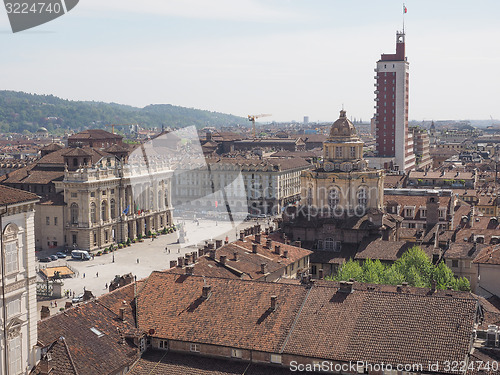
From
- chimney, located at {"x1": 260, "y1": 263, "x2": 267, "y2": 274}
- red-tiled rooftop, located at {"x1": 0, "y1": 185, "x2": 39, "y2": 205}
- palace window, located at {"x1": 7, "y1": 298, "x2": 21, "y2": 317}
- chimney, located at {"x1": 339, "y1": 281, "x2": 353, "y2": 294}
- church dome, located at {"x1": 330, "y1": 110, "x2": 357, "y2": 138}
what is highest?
church dome, located at {"x1": 330, "y1": 110, "x2": 357, "y2": 138}

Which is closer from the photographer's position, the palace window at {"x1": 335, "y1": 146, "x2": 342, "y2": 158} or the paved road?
the paved road

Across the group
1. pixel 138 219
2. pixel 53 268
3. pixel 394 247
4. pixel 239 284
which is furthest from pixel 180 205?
pixel 239 284

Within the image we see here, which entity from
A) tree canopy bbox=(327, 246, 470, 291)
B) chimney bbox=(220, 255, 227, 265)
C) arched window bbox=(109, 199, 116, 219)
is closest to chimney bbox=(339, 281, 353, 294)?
tree canopy bbox=(327, 246, 470, 291)

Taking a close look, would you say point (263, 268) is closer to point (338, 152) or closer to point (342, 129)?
point (338, 152)

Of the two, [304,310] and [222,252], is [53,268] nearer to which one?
[222,252]

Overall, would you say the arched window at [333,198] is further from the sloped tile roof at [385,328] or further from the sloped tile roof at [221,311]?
the sloped tile roof at [385,328]

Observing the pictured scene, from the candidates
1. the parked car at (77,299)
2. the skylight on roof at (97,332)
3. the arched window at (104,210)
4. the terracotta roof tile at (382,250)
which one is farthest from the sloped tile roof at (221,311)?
the arched window at (104,210)

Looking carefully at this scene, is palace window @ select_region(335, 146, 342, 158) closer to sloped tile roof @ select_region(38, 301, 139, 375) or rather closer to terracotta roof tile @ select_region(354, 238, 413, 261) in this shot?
terracotta roof tile @ select_region(354, 238, 413, 261)
